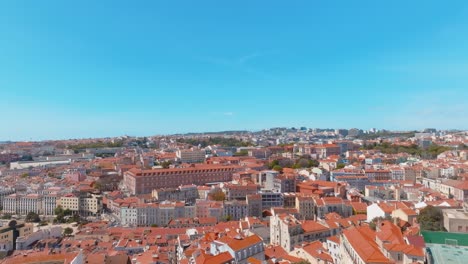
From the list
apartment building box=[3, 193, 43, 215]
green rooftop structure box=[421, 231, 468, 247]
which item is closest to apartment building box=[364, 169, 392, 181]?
green rooftop structure box=[421, 231, 468, 247]

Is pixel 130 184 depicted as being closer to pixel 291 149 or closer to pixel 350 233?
pixel 350 233

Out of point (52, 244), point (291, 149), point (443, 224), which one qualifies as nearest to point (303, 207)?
point (443, 224)

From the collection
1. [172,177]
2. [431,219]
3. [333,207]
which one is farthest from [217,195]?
[431,219]

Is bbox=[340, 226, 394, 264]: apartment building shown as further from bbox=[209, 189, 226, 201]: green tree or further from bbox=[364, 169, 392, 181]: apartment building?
bbox=[364, 169, 392, 181]: apartment building

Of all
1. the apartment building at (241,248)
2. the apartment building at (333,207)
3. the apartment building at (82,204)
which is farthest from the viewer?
the apartment building at (82,204)

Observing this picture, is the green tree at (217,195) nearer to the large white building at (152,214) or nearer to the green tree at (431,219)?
the large white building at (152,214)

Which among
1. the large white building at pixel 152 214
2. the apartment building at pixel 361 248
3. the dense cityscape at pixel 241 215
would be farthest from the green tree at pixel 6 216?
the apartment building at pixel 361 248
